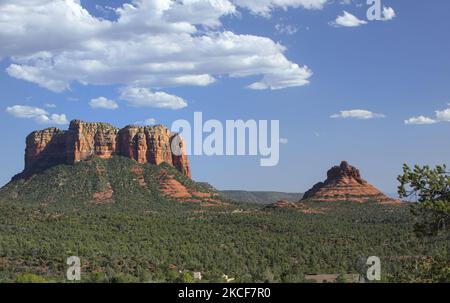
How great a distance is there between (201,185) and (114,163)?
23.5 m

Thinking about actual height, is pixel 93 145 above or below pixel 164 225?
above

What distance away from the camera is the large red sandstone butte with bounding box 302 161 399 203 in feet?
451

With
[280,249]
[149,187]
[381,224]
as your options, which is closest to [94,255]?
[280,249]

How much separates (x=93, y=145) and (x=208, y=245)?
270 feet

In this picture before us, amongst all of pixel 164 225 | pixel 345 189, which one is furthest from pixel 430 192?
pixel 345 189

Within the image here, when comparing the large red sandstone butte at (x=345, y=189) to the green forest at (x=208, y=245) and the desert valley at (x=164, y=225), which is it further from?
the green forest at (x=208, y=245)

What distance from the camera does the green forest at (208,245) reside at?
4997 cm

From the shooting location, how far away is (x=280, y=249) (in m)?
69.1

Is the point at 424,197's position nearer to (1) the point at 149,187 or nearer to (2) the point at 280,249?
(2) the point at 280,249

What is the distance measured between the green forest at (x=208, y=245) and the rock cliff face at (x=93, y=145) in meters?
30.7

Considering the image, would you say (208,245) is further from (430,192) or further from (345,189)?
(345,189)

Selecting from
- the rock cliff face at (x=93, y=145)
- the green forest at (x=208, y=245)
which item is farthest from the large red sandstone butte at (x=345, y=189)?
the rock cliff face at (x=93, y=145)

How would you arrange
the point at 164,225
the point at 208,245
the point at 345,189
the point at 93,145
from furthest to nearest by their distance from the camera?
the point at 93,145 < the point at 345,189 < the point at 164,225 < the point at 208,245

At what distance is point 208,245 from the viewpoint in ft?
228
